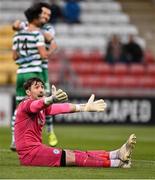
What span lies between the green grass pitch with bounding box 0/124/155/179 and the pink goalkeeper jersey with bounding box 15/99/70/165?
0.23 meters

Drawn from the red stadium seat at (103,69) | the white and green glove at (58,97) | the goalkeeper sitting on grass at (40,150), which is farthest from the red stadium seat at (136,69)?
the white and green glove at (58,97)

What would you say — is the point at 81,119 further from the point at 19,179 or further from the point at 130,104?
the point at 19,179

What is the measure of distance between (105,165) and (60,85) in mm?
12266

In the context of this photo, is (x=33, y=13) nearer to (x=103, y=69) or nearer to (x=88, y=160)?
(x=88, y=160)

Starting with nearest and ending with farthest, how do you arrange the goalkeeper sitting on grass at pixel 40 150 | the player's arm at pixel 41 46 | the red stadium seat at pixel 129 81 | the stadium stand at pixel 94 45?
1. the goalkeeper sitting on grass at pixel 40 150
2. the player's arm at pixel 41 46
3. the stadium stand at pixel 94 45
4. the red stadium seat at pixel 129 81

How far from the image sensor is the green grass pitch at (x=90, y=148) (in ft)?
30.1

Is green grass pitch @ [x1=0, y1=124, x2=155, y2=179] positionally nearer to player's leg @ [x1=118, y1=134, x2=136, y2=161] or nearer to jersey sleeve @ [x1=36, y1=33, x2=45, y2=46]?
player's leg @ [x1=118, y1=134, x2=136, y2=161]

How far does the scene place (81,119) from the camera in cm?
2181

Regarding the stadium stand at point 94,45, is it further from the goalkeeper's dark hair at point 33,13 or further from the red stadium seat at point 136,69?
the goalkeeper's dark hair at point 33,13

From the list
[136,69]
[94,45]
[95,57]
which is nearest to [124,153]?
[136,69]

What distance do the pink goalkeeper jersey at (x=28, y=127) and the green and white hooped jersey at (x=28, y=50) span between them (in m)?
3.24

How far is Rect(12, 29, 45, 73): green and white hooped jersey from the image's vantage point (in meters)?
13.2

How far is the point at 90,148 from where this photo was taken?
44.8ft

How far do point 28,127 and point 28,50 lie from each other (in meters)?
3.43
